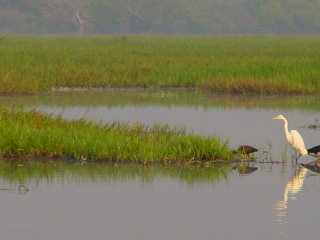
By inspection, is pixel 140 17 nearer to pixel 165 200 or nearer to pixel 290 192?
pixel 290 192

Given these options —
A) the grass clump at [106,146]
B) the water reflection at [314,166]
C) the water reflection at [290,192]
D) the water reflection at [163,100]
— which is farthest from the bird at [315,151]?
the water reflection at [163,100]

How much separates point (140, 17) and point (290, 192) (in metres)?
84.1

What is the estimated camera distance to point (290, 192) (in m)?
11.3

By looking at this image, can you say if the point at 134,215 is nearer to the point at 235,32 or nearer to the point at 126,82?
the point at 126,82

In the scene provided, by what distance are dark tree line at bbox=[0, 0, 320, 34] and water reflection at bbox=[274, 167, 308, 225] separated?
7914 cm

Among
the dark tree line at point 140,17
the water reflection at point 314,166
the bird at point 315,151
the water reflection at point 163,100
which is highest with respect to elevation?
the dark tree line at point 140,17

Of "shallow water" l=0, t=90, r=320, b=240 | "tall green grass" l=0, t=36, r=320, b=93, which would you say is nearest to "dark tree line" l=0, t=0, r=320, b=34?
"tall green grass" l=0, t=36, r=320, b=93

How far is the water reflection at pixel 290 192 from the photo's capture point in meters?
10.0

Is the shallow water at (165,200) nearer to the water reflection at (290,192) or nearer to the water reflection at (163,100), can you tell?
the water reflection at (290,192)

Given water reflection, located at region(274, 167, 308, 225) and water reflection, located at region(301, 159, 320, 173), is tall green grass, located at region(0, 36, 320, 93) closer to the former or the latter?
water reflection, located at region(301, 159, 320, 173)

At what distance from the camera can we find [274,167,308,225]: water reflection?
1004 cm

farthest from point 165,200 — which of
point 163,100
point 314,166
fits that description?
point 163,100

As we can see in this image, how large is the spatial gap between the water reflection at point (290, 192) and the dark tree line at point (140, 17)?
260 feet

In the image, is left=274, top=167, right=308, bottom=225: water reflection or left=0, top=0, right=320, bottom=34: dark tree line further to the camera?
left=0, top=0, right=320, bottom=34: dark tree line
